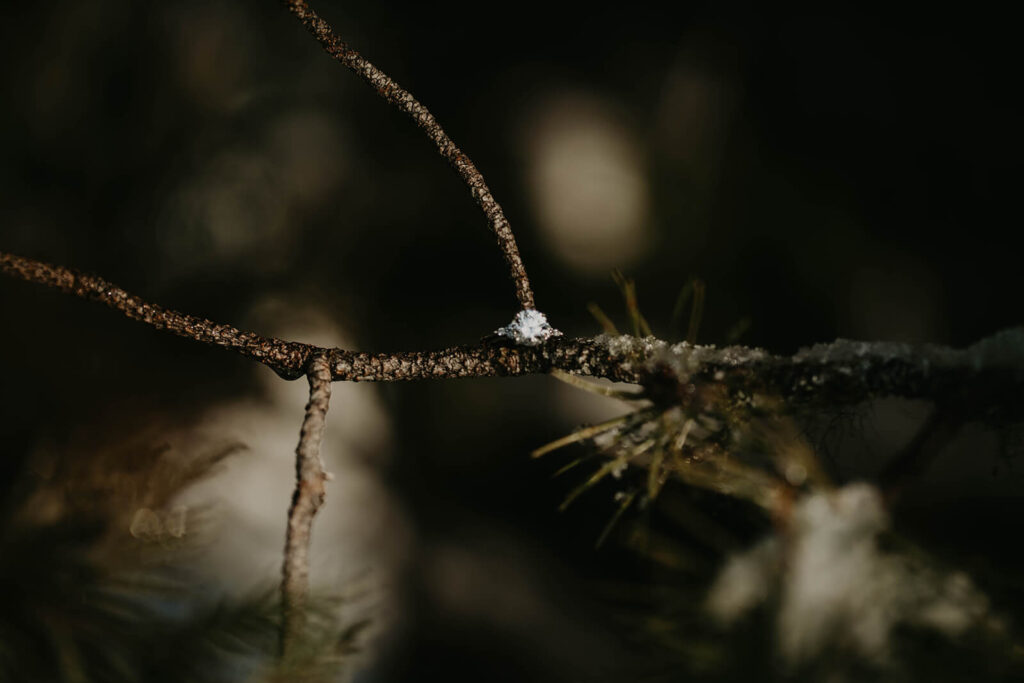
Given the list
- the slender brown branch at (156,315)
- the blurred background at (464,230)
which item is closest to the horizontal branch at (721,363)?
the slender brown branch at (156,315)

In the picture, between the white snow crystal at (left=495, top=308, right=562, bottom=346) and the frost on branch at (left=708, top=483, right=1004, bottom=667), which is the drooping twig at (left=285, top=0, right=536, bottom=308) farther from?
the frost on branch at (left=708, top=483, right=1004, bottom=667)

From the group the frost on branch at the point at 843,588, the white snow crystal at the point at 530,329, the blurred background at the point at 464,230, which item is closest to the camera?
the frost on branch at the point at 843,588

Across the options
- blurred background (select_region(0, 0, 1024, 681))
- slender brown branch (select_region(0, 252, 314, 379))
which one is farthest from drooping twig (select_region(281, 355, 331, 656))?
blurred background (select_region(0, 0, 1024, 681))

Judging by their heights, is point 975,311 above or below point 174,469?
above

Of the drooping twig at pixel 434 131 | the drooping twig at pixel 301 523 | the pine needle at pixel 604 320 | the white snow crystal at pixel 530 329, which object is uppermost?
the drooping twig at pixel 434 131

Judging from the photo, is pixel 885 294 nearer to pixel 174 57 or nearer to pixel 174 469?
pixel 174 469

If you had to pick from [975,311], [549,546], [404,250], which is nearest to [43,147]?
[404,250]

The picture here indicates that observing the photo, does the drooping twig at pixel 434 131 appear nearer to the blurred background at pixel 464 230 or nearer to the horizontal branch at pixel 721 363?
the horizontal branch at pixel 721 363

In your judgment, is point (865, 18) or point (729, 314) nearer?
point (865, 18)
